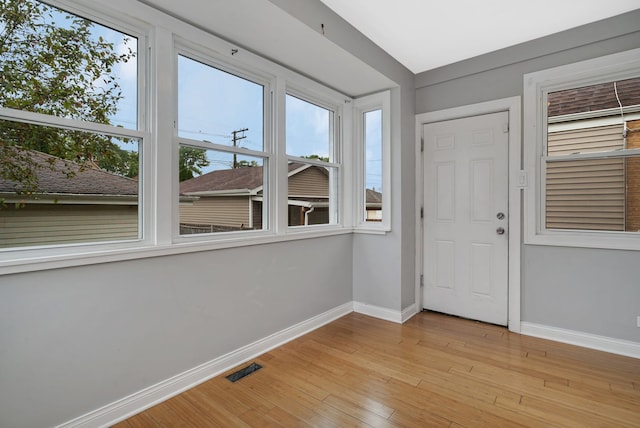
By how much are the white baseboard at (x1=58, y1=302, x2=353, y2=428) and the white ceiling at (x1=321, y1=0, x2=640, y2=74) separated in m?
2.53

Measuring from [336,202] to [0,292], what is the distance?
2.66 metres

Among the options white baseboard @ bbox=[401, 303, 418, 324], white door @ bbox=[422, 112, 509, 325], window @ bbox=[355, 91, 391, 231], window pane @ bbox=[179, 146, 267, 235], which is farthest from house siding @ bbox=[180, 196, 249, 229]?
white door @ bbox=[422, 112, 509, 325]

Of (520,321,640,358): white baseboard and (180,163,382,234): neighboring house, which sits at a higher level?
(180,163,382,234): neighboring house

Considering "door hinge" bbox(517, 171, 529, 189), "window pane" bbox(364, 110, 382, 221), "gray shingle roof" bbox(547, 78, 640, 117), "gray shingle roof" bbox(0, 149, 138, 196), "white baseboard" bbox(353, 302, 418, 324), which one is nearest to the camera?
"gray shingle roof" bbox(0, 149, 138, 196)

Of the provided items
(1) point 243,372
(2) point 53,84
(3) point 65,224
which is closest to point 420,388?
A: (1) point 243,372

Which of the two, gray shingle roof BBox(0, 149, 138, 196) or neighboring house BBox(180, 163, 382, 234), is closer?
gray shingle roof BBox(0, 149, 138, 196)

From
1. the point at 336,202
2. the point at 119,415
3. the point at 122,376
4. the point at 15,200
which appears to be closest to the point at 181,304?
the point at 122,376

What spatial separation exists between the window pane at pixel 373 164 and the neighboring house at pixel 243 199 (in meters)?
0.02

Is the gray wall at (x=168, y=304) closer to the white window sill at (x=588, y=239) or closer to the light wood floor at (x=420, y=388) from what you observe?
the light wood floor at (x=420, y=388)

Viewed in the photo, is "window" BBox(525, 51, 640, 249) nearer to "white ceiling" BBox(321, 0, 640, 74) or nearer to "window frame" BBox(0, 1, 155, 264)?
"white ceiling" BBox(321, 0, 640, 74)

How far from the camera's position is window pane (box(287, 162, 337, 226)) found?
→ 2988mm

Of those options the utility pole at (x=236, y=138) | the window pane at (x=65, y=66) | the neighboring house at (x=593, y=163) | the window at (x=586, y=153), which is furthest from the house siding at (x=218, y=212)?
the neighboring house at (x=593, y=163)

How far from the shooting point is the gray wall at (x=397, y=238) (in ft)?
10.7

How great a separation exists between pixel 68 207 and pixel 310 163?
1943 mm
